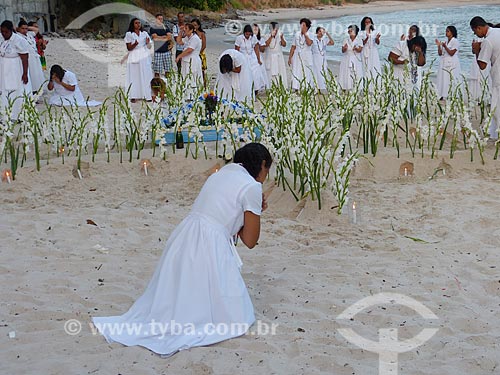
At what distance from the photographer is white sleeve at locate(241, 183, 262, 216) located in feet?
14.0

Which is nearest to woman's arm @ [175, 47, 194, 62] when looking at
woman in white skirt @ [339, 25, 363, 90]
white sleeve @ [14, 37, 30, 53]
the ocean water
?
white sleeve @ [14, 37, 30, 53]

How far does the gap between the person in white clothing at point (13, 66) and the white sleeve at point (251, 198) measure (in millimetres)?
7041

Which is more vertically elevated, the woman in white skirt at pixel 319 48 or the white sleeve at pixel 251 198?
the white sleeve at pixel 251 198

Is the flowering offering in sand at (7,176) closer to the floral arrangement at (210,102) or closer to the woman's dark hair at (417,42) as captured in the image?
the floral arrangement at (210,102)

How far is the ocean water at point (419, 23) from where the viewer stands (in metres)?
34.8

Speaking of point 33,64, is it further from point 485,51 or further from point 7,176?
point 485,51

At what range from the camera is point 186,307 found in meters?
4.27

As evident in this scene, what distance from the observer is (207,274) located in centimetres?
428

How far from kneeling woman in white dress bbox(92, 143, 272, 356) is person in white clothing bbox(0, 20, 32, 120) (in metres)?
6.91

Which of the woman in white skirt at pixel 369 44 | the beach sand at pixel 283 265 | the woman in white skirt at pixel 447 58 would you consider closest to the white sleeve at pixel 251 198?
the beach sand at pixel 283 265

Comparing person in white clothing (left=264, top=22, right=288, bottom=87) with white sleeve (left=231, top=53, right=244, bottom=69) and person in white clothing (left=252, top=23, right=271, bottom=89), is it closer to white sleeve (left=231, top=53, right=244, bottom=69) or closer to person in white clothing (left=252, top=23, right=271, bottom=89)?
person in white clothing (left=252, top=23, right=271, bottom=89)

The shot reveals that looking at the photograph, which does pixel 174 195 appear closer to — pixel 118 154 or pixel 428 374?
pixel 118 154

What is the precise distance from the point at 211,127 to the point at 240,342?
4.76m

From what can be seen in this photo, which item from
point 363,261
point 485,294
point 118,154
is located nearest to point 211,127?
point 118,154
